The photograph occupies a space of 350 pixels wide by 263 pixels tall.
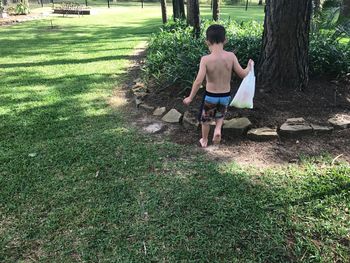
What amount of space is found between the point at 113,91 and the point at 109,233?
389cm

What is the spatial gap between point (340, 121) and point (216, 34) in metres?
1.89

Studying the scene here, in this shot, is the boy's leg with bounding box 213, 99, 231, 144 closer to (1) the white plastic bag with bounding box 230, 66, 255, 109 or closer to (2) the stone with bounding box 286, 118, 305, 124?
(1) the white plastic bag with bounding box 230, 66, 255, 109

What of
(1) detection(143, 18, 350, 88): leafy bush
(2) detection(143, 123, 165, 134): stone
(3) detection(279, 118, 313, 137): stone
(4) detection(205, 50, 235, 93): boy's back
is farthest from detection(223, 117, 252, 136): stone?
(1) detection(143, 18, 350, 88): leafy bush

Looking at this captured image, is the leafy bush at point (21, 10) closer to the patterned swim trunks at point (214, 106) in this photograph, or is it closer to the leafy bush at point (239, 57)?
the leafy bush at point (239, 57)

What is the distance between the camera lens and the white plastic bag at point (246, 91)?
379cm

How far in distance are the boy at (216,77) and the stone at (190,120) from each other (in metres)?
0.36

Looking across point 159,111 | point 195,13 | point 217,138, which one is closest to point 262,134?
point 217,138

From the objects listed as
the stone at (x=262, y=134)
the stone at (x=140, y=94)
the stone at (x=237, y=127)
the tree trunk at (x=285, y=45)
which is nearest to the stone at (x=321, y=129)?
the stone at (x=262, y=134)

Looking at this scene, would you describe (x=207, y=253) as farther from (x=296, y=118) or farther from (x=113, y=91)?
(x=113, y=91)

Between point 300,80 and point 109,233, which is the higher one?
point 300,80

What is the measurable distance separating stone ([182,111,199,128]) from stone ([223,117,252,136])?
39 centimetres

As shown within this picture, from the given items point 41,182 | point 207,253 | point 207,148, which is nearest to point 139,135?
point 207,148

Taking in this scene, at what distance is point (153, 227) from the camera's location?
109 inches

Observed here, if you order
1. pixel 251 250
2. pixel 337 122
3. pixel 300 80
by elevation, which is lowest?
pixel 251 250
